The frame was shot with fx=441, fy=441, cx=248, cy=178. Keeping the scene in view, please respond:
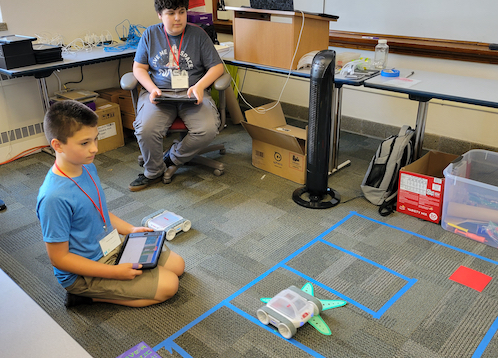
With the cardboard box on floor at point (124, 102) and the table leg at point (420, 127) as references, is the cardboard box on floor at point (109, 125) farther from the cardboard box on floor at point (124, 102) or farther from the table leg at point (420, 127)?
the table leg at point (420, 127)

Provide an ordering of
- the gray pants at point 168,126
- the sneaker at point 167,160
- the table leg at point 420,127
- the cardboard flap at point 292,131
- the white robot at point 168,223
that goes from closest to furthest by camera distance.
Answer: the white robot at point 168,223 < the table leg at point 420,127 < the gray pants at point 168,126 < the cardboard flap at point 292,131 < the sneaker at point 167,160

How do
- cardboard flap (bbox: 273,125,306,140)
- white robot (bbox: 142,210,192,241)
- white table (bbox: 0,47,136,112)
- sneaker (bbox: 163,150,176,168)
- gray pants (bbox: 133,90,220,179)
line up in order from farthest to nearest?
sneaker (bbox: 163,150,176,168), cardboard flap (bbox: 273,125,306,140), white table (bbox: 0,47,136,112), gray pants (bbox: 133,90,220,179), white robot (bbox: 142,210,192,241)

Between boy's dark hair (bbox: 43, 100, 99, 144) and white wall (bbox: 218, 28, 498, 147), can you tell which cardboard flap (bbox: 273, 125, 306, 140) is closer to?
white wall (bbox: 218, 28, 498, 147)

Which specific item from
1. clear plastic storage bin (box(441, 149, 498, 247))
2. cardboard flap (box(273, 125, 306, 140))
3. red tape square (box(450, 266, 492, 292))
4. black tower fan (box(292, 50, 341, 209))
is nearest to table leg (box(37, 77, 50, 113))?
cardboard flap (box(273, 125, 306, 140))

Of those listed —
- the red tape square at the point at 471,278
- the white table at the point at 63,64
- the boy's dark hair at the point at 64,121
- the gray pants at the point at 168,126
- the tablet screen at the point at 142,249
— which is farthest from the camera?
the white table at the point at 63,64

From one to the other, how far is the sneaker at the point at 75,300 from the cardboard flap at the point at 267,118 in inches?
66.2

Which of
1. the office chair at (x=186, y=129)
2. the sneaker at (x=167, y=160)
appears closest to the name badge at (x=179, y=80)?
the office chair at (x=186, y=129)

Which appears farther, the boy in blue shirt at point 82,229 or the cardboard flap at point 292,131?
the cardboard flap at point 292,131

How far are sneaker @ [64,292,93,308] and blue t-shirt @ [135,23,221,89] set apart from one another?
160 cm

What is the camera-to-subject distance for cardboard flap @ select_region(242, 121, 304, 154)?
2785mm

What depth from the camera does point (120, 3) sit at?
389 cm

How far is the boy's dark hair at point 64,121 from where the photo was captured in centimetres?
156

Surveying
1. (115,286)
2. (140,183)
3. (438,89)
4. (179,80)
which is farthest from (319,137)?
(115,286)

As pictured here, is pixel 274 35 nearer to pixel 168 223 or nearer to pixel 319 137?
pixel 319 137
